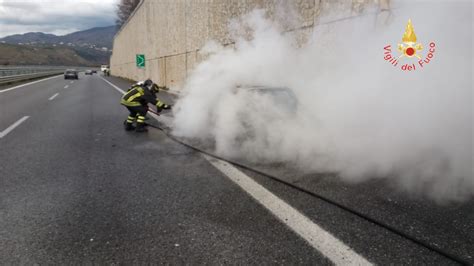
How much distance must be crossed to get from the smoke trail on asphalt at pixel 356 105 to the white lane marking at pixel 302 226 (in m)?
0.86

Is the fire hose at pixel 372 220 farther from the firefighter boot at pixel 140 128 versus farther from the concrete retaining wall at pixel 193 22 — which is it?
the concrete retaining wall at pixel 193 22

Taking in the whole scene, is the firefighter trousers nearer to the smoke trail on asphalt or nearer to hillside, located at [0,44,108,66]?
the smoke trail on asphalt

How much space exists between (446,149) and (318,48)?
12.5 ft

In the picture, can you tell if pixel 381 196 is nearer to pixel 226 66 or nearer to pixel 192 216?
pixel 192 216

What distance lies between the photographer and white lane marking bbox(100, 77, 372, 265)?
7.30 ft

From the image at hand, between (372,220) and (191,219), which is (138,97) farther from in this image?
(372,220)

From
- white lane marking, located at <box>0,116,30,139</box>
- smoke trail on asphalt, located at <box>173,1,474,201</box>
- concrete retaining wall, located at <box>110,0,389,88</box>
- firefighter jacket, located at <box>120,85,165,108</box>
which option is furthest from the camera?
firefighter jacket, located at <box>120,85,165,108</box>

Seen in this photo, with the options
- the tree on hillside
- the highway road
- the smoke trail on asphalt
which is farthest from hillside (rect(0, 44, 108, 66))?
the highway road

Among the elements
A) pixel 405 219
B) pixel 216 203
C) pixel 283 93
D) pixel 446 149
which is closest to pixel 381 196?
pixel 405 219

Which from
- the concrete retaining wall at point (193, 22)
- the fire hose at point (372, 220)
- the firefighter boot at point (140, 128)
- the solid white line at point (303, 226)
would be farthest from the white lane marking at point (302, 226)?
the concrete retaining wall at point (193, 22)

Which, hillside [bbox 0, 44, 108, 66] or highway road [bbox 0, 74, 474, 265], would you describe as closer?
highway road [bbox 0, 74, 474, 265]

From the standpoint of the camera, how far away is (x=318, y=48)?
22.5 feet

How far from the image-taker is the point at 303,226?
8.67 ft

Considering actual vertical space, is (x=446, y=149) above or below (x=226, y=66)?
below
